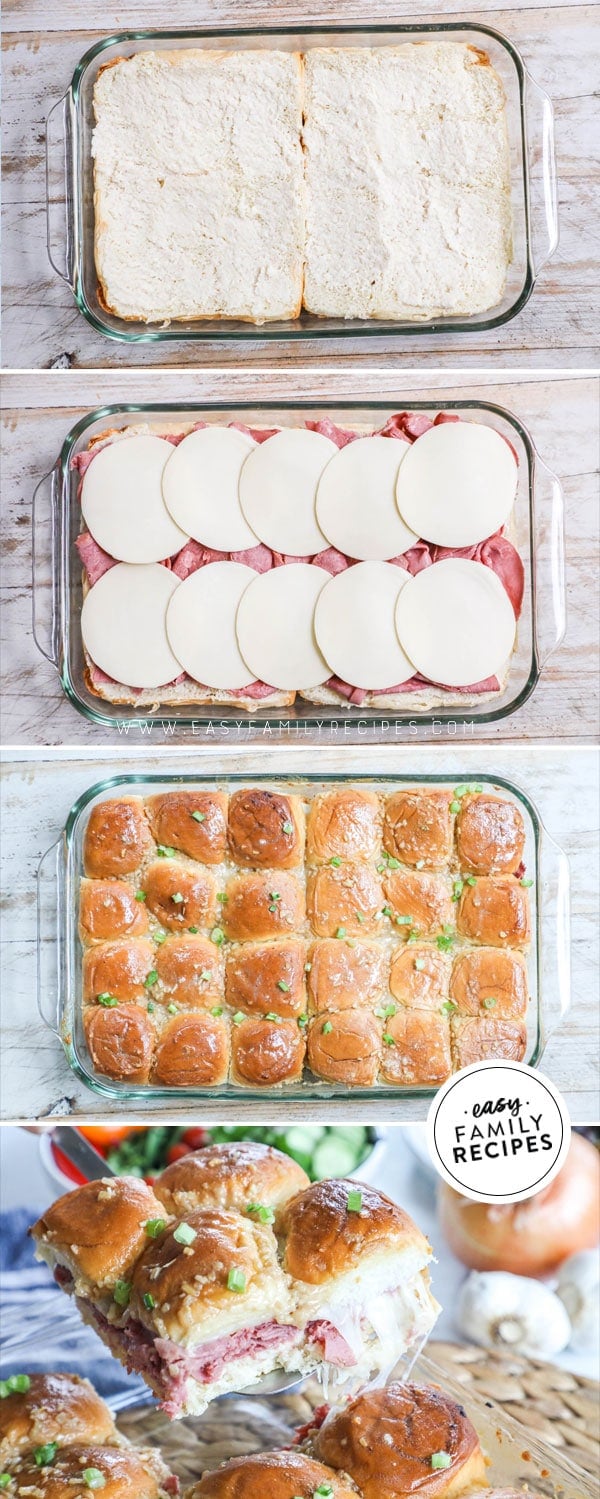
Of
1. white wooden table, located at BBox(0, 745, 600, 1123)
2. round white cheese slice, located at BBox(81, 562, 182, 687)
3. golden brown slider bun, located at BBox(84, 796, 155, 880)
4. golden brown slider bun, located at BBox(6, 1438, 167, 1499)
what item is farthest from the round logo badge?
round white cheese slice, located at BBox(81, 562, 182, 687)

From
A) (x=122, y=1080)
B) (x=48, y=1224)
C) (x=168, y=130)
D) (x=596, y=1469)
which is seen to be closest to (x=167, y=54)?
(x=168, y=130)

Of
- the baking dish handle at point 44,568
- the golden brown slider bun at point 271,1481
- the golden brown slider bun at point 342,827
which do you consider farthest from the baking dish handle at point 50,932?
the golden brown slider bun at point 271,1481

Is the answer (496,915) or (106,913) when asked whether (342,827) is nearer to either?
(496,915)

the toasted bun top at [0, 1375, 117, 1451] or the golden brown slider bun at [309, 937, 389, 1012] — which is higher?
the golden brown slider bun at [309, 937, 389, 1012]

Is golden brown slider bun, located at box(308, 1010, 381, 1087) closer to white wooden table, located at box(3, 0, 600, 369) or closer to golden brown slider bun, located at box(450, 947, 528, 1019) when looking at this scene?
golden brown slider bun, located at box(450, 947, 528, 1019)

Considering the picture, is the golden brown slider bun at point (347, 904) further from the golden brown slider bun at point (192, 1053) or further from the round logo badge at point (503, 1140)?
the round logo badge at point (503, 1140)

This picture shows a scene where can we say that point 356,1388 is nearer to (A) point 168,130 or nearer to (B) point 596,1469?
(B) point 596,1469

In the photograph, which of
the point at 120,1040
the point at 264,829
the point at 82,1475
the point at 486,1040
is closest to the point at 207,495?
the point at 264,829
